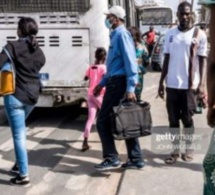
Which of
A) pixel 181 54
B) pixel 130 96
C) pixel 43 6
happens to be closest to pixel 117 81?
pixel 130 96

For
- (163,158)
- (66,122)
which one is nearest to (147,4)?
(66,122)

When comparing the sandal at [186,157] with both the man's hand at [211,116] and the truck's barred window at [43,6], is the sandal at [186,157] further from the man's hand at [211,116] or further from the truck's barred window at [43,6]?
the man's hand at [211,116]

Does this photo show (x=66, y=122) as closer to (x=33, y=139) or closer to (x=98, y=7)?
(x=33, y=139)

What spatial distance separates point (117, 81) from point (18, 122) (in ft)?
3.63

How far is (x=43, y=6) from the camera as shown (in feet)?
26.0

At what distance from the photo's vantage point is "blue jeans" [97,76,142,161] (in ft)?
17.6

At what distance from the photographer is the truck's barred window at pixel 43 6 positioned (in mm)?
7820

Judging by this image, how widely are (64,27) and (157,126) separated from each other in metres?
2.12

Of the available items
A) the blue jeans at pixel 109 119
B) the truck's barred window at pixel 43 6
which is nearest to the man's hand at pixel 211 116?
the blue jeans at pixel 109 119

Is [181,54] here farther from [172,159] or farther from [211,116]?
[211,116]

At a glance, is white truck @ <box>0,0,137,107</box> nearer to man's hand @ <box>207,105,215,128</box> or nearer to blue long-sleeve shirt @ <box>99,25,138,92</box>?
blue long-sleeve shirt @ <box>99,25,138,92</box>

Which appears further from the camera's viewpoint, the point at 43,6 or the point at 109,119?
the point at 43,6

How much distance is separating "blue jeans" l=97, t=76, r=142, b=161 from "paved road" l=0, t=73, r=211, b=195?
0.21 meters

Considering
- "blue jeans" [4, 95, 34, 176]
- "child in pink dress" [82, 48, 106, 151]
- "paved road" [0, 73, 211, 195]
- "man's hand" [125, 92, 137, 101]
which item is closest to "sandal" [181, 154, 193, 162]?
"paved road" [0, 73, 211, 195]
